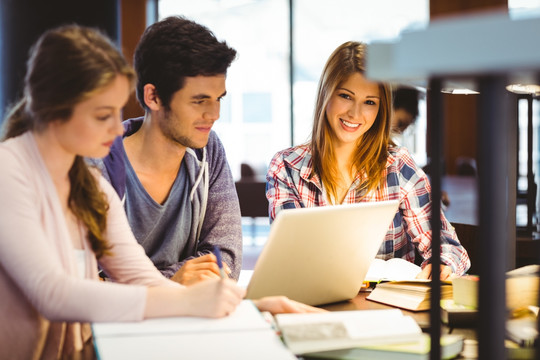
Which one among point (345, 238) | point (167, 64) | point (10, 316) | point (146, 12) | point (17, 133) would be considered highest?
point (146, 12)

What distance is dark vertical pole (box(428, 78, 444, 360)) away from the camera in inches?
32.4

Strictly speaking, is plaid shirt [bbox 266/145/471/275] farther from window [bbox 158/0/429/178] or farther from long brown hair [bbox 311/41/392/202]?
→ window [bbox 158/0/429/178]

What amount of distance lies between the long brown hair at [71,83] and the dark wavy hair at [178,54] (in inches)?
20.3

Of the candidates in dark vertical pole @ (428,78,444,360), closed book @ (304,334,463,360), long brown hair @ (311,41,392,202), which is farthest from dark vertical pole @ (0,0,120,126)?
dark vertical pole @ (428,78,444,360)

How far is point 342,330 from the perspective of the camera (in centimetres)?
113

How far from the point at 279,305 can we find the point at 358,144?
1090 mm

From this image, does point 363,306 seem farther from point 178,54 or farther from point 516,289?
point 178,54

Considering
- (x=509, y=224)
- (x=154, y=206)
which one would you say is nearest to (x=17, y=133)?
(x=154, y=206)

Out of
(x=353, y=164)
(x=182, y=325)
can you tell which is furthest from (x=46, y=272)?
(x=353, y=164)

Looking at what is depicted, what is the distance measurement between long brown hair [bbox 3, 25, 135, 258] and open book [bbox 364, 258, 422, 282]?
0.76m

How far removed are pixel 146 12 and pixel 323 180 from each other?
6.16 metres

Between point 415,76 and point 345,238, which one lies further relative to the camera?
point 345,238

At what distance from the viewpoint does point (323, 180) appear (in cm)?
223

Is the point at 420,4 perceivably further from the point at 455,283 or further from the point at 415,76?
the point at 415,76
